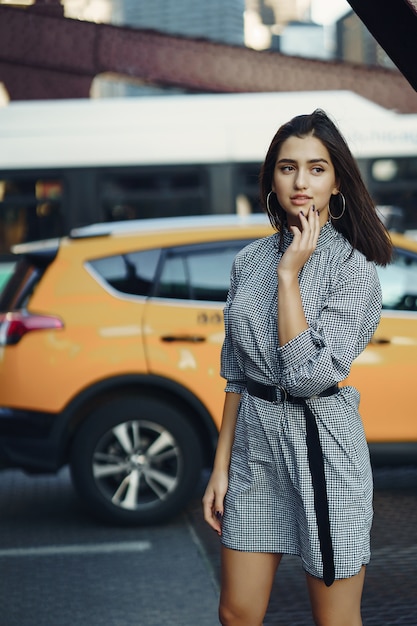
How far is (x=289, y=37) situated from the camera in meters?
12.7

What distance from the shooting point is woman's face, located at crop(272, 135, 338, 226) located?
108 inches

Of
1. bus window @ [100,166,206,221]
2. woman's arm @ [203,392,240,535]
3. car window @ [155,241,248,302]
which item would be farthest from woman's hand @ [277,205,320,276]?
→ bus window @ [100,166,206,221]

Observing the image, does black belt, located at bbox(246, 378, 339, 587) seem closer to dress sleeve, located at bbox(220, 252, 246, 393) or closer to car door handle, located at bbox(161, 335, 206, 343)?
dress sleeve, located at bbox(220, 252, 246, 393)

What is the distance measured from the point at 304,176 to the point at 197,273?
379cm

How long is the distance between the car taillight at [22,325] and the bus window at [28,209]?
6190 millimetres

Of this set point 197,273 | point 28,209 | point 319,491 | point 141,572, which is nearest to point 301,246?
point 319,491

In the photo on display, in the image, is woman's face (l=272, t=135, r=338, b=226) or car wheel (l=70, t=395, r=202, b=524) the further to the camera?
car wheel (l=70, t=395, r=202, b=524)

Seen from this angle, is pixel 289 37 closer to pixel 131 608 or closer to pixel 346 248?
pixel 131 608

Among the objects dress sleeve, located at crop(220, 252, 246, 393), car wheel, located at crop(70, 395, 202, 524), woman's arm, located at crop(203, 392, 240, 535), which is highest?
dress sleeve, located at crop(220, 252, 246, 393)

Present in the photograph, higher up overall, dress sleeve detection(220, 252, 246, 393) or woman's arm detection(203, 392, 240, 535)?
dress sleeve detection(220, 252, 246, 393)

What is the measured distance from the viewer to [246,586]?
2.74 meters

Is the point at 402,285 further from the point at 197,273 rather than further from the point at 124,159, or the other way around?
the point at 124,159

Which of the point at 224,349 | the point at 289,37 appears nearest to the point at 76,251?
the point at 224,349

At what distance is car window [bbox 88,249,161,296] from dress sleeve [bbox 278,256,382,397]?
3775 millimetres
